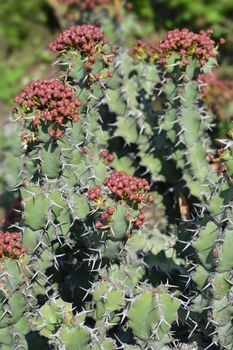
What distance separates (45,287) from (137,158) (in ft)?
3.65

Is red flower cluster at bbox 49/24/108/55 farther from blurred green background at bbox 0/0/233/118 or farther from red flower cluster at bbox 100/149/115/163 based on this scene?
blurred green background at bbox 0/0/233/118

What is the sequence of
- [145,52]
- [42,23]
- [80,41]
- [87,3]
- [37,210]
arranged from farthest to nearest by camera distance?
[42,23] → [87,3] → [145,52] → [80,41] → [37,210]

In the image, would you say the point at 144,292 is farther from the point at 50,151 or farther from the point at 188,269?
the point at 50,151

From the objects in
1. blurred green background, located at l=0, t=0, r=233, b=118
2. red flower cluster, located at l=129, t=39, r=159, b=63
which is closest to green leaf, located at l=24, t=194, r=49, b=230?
red flower cluster, located at l=129, t=39, r=159, b=63

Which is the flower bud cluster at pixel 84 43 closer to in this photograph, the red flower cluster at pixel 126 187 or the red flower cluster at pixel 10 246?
the red flower cluster at pixel 126 187

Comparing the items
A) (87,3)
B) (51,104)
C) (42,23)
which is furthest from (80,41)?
(42,23)

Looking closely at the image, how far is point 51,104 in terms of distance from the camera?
116 inches

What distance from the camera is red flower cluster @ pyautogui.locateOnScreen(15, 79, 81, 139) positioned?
2.93m

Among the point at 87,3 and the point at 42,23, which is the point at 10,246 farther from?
the point at 42,23

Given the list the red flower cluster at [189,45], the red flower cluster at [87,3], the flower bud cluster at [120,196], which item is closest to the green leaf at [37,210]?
the flower bud cluster at [120,196]

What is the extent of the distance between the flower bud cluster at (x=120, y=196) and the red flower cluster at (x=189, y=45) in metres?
0.91

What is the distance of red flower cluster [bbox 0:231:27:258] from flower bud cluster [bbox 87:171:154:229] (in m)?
0.40

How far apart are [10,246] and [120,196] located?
58 centimetres

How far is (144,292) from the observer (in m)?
2.79
